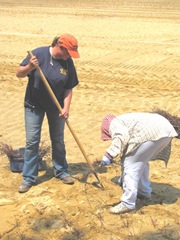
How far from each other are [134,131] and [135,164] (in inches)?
14.4

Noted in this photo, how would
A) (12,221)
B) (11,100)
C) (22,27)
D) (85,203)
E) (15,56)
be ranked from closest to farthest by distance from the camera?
(12,221)
(85,203)
(11,100)
(15,56)
(22,27)

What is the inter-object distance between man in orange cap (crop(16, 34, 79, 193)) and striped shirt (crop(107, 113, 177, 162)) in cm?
82

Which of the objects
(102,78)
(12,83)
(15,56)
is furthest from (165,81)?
(15,56)

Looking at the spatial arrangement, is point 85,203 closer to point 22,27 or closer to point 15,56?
point 15,56

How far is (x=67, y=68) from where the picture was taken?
4863 millimetres

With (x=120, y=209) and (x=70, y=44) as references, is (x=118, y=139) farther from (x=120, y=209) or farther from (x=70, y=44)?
(x=70, y=44)

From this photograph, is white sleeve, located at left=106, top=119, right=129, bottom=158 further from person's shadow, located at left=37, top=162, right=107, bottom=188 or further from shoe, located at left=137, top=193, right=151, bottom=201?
person's shadow, located at left=37, top=162, right=107, bottom=188

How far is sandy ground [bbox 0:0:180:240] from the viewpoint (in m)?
4.60

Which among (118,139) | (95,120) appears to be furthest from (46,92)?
(95,120)

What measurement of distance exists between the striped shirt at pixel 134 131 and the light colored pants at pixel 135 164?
0.23 ft

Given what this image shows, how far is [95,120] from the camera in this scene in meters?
8.01

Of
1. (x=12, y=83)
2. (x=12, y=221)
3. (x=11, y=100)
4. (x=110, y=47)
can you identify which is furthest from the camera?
(x=110, y=47)

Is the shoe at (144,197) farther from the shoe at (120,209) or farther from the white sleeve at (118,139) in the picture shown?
the white sleeve at (118,139)

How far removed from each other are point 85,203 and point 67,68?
154 centimetres
